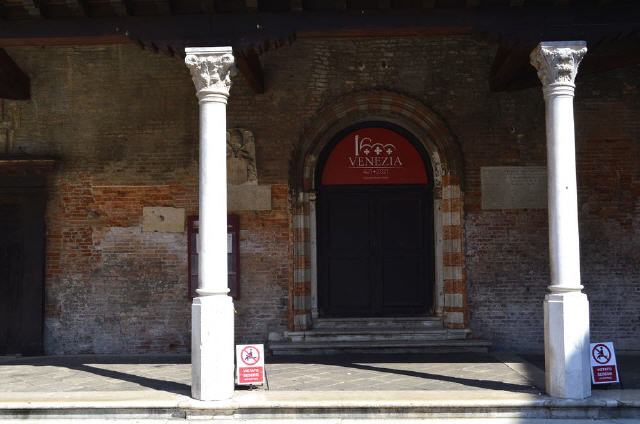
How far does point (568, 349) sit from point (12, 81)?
26.1 feet

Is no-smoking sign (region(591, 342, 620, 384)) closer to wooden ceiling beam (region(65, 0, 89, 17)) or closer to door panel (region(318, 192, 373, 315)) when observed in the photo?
door panel (region(318, 192, 373, 315))

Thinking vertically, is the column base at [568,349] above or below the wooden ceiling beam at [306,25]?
below

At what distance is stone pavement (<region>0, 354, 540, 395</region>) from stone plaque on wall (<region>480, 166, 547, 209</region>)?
87.0 inches

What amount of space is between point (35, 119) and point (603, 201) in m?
8.29

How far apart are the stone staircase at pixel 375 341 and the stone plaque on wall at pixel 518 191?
6.25 ft

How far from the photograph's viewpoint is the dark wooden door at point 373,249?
1013cm

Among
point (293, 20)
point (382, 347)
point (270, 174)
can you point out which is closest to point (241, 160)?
Result: point (270, 174)

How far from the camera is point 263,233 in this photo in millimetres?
9844

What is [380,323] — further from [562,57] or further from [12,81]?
[12,81]

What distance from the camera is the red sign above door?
33.4 ft

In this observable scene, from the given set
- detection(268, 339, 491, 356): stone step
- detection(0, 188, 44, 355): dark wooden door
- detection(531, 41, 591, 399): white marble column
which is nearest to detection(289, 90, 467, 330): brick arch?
detection(268, 339, 491, 356): stone step

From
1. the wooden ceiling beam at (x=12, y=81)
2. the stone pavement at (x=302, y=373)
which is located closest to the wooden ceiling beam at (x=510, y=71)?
the stone pavement at (x=302, y=373)

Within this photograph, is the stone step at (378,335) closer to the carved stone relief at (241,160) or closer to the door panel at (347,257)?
the door panel at (347,257)

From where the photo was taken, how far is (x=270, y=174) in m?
9.87
